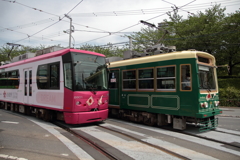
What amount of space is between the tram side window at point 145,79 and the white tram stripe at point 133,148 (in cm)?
294

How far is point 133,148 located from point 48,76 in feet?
17.8

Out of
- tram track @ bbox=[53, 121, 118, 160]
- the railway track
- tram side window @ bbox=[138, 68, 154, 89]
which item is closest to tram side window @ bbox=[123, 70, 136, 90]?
tram side window @ bbox=[138, 68, 154, 89]

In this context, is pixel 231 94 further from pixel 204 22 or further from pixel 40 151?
pixel 40 151

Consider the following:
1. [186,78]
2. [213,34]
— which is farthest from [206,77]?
[213,34]

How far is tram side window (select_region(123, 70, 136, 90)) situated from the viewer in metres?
9.97

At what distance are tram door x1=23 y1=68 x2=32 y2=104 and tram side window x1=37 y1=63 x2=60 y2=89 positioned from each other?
1096mm

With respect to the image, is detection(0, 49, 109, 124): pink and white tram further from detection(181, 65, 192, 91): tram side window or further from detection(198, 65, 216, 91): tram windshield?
detection(198, 65, 216, 91): tram windshield

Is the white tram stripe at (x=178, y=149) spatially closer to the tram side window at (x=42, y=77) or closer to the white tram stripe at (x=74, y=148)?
the white tram stripe at (x=74, y=148)

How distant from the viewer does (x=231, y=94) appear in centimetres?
2050

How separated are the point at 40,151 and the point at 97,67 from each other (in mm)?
4487

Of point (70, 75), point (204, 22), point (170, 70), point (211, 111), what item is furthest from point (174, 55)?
point (204, 22)

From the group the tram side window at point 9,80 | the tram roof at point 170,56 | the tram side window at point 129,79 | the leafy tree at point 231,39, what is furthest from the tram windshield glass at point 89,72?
the leafy tree at point 231,39

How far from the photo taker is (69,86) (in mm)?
8203

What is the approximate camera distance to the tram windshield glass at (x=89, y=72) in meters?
8.23
